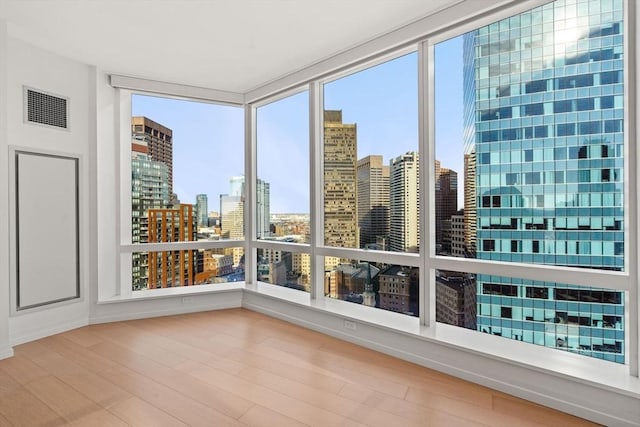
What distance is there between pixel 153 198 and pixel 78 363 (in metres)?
2.07

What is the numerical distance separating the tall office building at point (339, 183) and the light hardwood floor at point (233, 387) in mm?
1057

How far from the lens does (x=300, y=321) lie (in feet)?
12.4

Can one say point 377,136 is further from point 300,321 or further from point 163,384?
point 163,384

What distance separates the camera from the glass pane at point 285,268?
408 cm

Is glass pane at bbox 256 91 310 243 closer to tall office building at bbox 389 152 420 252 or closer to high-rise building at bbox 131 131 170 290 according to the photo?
tall office building at bbox 389 152 420 252

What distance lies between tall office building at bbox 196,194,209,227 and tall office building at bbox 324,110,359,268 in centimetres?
173

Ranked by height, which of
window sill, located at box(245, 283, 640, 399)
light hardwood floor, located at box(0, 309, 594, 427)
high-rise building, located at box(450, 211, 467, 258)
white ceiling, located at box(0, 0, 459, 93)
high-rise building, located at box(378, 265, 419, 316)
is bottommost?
light hardwood floor, located at box(0, 309, 594, 427)

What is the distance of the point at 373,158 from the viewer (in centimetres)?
342

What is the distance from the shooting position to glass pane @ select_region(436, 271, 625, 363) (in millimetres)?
2191

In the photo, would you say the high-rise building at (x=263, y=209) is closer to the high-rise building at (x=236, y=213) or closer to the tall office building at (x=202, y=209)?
the high-rise building at (x=236, y=213)

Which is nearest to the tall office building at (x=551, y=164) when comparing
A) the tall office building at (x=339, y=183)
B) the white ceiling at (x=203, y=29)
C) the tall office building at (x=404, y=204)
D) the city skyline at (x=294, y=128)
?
the city skyline at (x=294, y=128)

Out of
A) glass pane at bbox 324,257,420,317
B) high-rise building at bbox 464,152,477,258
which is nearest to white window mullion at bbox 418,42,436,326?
glass pane at bbox 324,257,420,317

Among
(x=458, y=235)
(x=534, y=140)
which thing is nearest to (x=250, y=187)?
(x=458, y=235)

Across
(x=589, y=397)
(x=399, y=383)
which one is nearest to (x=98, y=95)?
(x=399, y=383)
